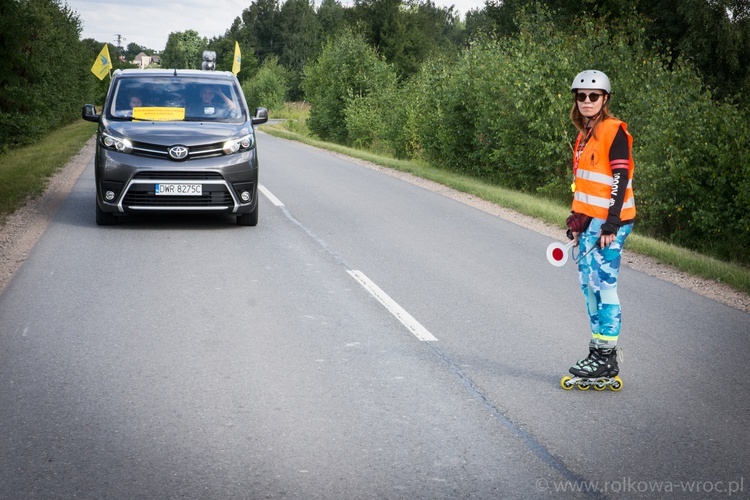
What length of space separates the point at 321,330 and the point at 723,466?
322cm

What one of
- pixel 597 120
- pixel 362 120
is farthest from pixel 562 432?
pixel 362 120

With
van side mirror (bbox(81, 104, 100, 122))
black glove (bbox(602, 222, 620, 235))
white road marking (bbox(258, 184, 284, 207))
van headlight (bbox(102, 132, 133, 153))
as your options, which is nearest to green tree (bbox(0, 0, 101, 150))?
white road marking (bbox(258, 184, 284, 207))

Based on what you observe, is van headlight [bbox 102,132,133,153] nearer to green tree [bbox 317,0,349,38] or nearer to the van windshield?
the van windshield

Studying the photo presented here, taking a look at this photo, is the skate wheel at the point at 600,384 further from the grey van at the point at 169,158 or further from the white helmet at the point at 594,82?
the grey van at the point at 169,158

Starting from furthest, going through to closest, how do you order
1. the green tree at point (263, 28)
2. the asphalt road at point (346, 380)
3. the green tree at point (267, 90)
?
the green tree at point (263, 28) < the green tree at point (267, 90) < the asphalt road at point (346, 380)

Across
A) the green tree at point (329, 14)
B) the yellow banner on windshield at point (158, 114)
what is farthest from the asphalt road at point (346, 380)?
the green tree at point (329, 14)

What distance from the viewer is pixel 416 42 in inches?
2635

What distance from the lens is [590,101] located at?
5.23 meters

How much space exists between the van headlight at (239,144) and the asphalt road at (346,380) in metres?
1.67

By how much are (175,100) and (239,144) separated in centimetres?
143

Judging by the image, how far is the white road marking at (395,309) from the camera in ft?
21.1

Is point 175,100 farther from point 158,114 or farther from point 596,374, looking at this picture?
point 596,374

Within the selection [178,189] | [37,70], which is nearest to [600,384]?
[178,189]

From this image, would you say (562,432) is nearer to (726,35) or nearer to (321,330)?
(321,330)
